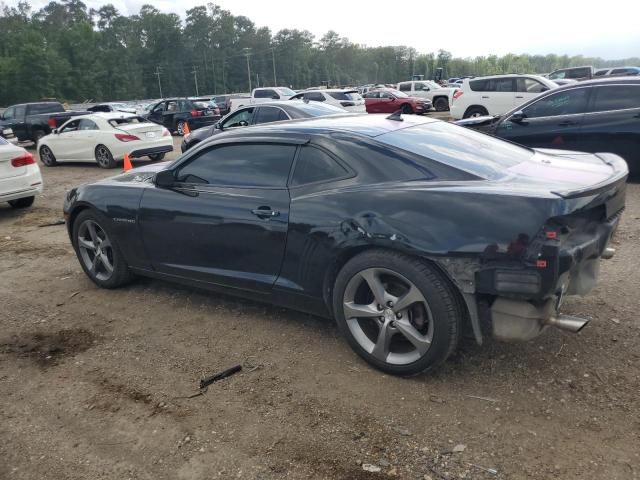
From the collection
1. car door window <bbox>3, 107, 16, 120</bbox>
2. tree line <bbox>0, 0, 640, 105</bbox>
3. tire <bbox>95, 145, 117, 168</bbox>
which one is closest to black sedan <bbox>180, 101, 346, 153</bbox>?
tire <bbox>95, 145, 117, 168</bbox>

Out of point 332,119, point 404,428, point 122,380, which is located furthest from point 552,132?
point 122,380

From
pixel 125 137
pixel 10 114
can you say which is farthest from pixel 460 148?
pixel 10 114

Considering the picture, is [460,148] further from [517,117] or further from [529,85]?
[529,85]

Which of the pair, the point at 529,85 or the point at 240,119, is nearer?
the point at 240,119

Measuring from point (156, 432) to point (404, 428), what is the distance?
1328 millimetres

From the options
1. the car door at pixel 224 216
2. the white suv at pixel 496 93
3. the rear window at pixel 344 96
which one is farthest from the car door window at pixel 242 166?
the rear window at pixel 344 96

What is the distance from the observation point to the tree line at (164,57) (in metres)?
86.5

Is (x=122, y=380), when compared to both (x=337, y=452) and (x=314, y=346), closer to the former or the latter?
(x=314, y=346)

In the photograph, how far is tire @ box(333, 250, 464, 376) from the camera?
9.32ft

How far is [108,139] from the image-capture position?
12703 millimetres

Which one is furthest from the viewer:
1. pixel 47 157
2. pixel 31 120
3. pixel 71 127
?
pixel 31 120

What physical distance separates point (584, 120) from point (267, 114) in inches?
220

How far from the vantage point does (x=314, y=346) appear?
11.7 feet

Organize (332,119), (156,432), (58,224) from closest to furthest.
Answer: (156,432)
(332,119)
(58,224)
